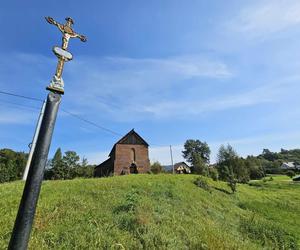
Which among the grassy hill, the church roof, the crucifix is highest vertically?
the church roof

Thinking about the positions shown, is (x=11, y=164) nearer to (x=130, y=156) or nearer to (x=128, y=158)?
(x=128, y=158)

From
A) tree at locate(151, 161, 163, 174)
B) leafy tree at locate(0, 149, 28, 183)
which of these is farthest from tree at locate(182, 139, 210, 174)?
leafy tree at locate(0, 149, 28, 183)

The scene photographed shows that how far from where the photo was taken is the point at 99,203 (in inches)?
490

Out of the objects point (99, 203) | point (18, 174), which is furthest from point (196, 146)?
point (99, 203)

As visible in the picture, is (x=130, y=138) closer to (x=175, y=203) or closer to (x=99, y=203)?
(x=175, y=203)

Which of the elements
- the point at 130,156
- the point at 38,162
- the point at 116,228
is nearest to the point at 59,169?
the point at 130,156

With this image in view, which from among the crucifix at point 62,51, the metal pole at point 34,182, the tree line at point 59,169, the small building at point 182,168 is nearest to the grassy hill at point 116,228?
the metal pole at point 34,182

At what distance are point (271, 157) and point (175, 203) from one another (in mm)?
151002

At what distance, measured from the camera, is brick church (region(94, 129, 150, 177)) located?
4372cm

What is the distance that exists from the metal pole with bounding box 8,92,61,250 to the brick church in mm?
40336

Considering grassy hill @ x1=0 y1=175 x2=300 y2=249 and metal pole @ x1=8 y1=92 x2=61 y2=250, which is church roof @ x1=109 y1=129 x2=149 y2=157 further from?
metal pole @ x1=8 y1=92 x2=61 y2=250

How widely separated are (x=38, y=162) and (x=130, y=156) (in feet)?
137

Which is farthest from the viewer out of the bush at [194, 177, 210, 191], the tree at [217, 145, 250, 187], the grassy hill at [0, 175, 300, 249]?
the tree at [217, 145, 250, 187]

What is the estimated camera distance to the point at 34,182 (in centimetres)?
323
